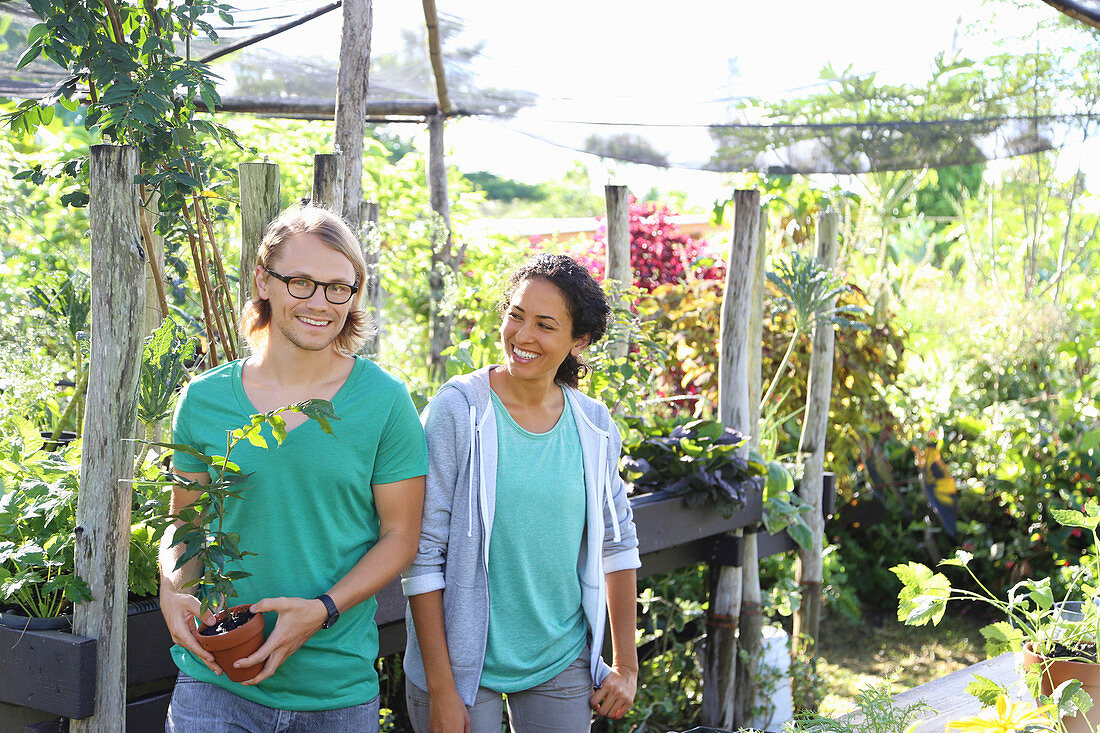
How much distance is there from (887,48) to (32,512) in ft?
9.84

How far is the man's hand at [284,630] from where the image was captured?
1.51 m

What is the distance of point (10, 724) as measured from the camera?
1922 mm

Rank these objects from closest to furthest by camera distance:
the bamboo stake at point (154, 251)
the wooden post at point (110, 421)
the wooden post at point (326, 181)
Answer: the wooden post at point (110, 421)
the bamboo stake at point (154, 251)
the wooden post at point (326, 181)

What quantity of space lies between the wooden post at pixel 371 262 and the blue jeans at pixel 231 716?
1.36 m

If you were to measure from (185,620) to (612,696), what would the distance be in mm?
831

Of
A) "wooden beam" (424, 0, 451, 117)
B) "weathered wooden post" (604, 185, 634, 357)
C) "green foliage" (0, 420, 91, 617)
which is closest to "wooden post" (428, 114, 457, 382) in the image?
"wooden beam" (424, 0, 451, 117)

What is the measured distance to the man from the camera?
5.22ft

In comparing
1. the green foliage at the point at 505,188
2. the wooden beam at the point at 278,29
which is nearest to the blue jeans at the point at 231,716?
the wooden beam at the point at 278,29

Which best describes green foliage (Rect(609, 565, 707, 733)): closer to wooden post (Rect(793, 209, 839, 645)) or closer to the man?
wooden post (Rect(793, 209, 839, 645))

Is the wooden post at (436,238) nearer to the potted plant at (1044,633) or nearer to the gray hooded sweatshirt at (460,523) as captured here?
the gray hooded sweatshirt at (460,523)

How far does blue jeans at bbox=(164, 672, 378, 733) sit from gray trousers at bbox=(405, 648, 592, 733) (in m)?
0.24

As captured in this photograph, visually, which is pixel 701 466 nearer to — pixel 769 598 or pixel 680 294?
pixel 769 598

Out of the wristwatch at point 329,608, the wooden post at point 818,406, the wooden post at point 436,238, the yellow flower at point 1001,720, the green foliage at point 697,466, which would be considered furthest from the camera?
the wooden post at point 436,238

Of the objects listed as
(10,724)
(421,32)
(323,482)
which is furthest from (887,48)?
(10,724)
